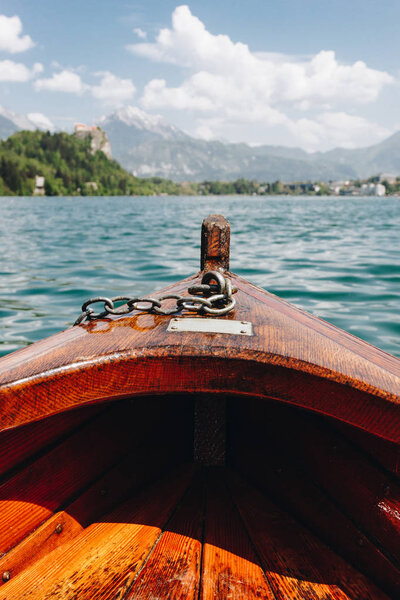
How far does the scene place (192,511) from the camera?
5.81 ft

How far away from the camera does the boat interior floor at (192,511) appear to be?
4.52 ft

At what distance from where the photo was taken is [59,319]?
224 inches

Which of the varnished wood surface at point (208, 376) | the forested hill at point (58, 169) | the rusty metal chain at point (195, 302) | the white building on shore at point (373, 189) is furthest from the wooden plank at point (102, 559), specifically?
the white building on shore at point (373, 189)

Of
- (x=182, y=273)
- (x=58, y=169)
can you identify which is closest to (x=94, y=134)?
(x=58, y=169)

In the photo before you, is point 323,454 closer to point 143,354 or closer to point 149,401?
point 149,401

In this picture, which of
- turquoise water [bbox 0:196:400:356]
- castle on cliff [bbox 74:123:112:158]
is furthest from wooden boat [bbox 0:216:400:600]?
castle on cliff [bbox 74:123:112:158]

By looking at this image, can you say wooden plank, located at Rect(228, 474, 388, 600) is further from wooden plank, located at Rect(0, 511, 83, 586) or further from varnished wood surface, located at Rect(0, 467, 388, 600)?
wooden plank, located at Rect(0, 511, 83, 586)

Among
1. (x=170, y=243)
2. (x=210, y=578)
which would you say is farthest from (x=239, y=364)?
(x=170, y=243)

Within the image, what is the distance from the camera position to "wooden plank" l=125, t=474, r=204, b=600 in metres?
1.35

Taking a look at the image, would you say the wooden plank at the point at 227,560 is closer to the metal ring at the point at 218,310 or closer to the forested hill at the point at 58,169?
the metal ring at the point at 218,310

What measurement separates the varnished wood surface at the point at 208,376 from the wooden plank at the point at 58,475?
35cm

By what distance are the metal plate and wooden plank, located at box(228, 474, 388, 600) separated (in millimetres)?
753

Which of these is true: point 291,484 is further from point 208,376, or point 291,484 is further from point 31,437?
point 31,437

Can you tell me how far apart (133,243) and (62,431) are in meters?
12.3
